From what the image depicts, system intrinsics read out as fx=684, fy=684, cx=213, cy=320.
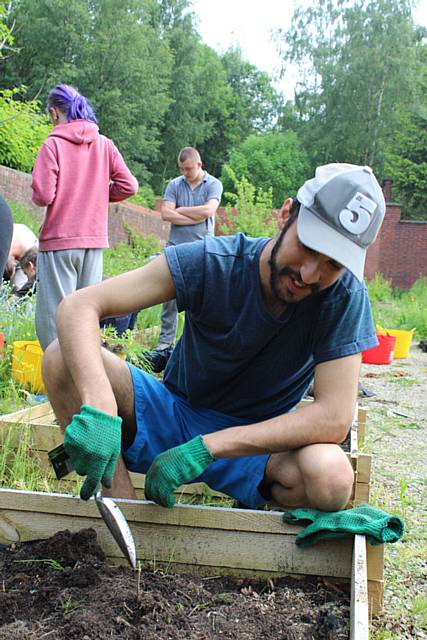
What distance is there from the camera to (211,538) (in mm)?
1980

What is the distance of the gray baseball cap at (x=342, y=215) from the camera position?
1.78 metres

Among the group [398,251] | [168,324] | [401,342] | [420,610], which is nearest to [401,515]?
[420,610]

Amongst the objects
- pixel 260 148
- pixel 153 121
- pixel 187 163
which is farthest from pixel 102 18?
pixel 187 163

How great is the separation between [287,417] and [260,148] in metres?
35.1

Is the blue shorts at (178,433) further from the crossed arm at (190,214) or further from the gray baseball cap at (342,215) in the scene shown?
the crossed arm at (190,214)

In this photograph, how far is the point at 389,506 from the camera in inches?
113

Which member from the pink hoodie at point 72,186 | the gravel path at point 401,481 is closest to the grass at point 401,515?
the gravel path at point 401,481

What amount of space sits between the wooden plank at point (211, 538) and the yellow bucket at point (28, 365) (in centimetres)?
180

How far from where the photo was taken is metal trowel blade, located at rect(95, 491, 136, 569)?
1.78m

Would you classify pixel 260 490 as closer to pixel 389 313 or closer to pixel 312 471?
pixel 312 471

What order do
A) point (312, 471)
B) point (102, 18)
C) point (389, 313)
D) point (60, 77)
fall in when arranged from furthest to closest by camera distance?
point (102, 18)
point (60, 77)
point (389, 313)
point (312, 471)

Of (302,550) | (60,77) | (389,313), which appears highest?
(60,77)

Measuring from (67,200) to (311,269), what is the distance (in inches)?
101

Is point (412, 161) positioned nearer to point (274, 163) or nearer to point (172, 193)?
point (274, 163)
